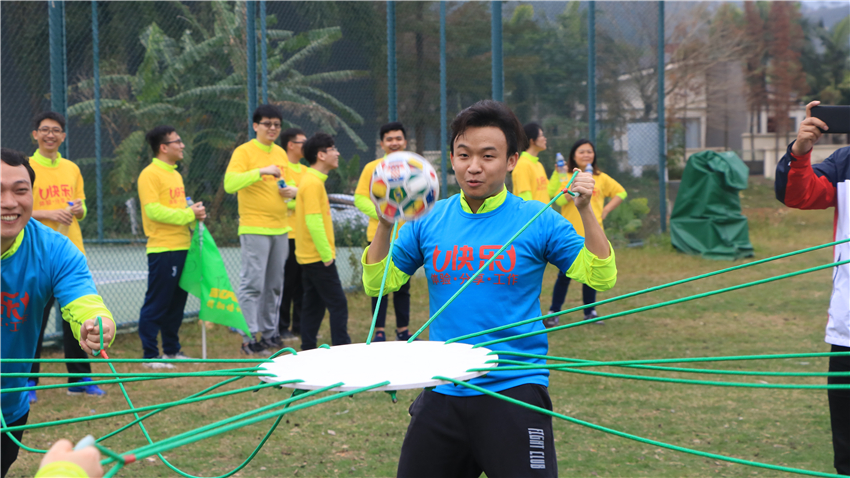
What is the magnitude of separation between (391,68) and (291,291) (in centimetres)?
337

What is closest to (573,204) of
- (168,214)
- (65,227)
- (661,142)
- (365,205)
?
(365,205)

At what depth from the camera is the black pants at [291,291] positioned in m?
7.33

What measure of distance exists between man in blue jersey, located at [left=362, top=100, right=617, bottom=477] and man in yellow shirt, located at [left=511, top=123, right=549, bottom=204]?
485 cm

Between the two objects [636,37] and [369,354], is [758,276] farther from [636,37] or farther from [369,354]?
[369,354]

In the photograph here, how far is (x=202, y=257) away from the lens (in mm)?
6250

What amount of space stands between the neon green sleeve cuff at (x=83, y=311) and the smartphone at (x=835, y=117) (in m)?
2.69

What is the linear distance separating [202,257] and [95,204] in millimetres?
2443

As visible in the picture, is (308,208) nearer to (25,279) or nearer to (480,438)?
(25,279)

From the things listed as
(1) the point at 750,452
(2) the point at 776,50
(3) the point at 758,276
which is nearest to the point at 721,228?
(3) the point at 758,276

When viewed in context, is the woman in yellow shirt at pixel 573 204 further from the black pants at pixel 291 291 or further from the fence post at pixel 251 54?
the fence post at pixel 251 54

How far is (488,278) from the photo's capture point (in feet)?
8.13

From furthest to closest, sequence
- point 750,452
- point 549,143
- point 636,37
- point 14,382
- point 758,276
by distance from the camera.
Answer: point 636,37, point 549,143, point 758,276, point 750,452, point 14,382

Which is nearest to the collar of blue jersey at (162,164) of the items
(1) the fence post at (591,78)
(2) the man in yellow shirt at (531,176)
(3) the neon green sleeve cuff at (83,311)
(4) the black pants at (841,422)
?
(2) the man in yellow shirt at (531,176)

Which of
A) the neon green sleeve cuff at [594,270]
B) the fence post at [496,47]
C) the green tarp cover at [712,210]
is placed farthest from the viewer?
the green tarp cover at [712,210]
